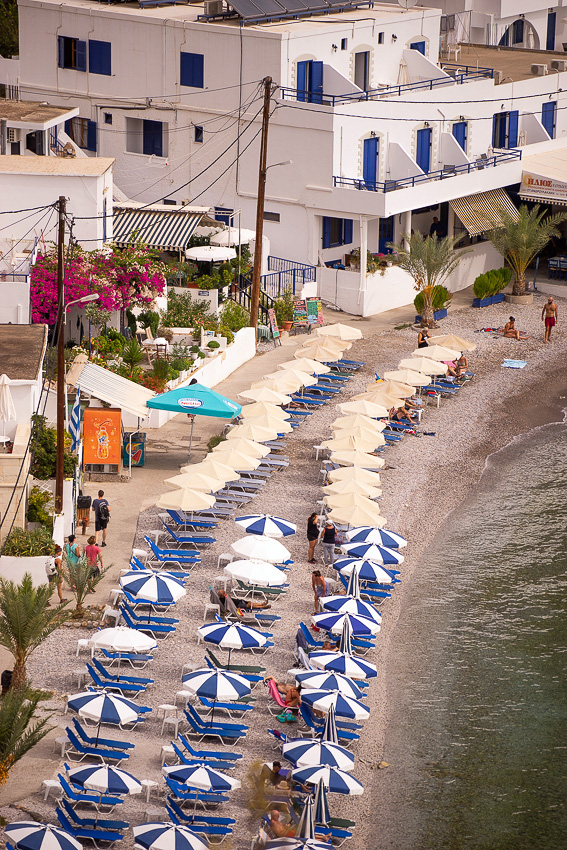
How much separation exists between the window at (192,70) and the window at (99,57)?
11.3 feet

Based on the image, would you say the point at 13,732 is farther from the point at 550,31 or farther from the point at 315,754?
the point at 550,31

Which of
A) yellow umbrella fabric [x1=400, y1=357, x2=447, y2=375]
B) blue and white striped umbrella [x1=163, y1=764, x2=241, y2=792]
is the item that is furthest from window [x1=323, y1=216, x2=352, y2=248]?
blue and white striped umbrella [x1=163, y1=764, x2=241, y2=792]

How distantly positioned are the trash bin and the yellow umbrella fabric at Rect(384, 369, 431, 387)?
27.4 feet

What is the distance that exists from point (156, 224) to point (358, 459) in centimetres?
1804

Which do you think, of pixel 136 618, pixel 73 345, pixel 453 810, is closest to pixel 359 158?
pixel 73 345

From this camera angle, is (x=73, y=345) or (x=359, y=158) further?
(x=359, y=158)

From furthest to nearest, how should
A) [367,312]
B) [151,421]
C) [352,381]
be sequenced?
[367,312]
[352,381]
[151,421]

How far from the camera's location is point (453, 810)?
69.8 feet

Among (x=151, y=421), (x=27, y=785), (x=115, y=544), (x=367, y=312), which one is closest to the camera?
(x=27, y=785)

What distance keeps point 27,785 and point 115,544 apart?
8.99 metres

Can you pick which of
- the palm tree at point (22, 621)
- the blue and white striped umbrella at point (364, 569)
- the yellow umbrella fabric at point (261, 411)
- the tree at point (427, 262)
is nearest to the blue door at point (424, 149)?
the tree at point (427, 262)

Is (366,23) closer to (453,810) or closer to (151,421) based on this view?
(151,421)

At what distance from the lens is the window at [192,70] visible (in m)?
51.0

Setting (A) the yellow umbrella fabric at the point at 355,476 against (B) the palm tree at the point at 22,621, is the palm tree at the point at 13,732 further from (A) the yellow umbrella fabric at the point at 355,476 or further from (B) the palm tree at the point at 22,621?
(A) the yellow umbrella fabric at the point at 355,476
